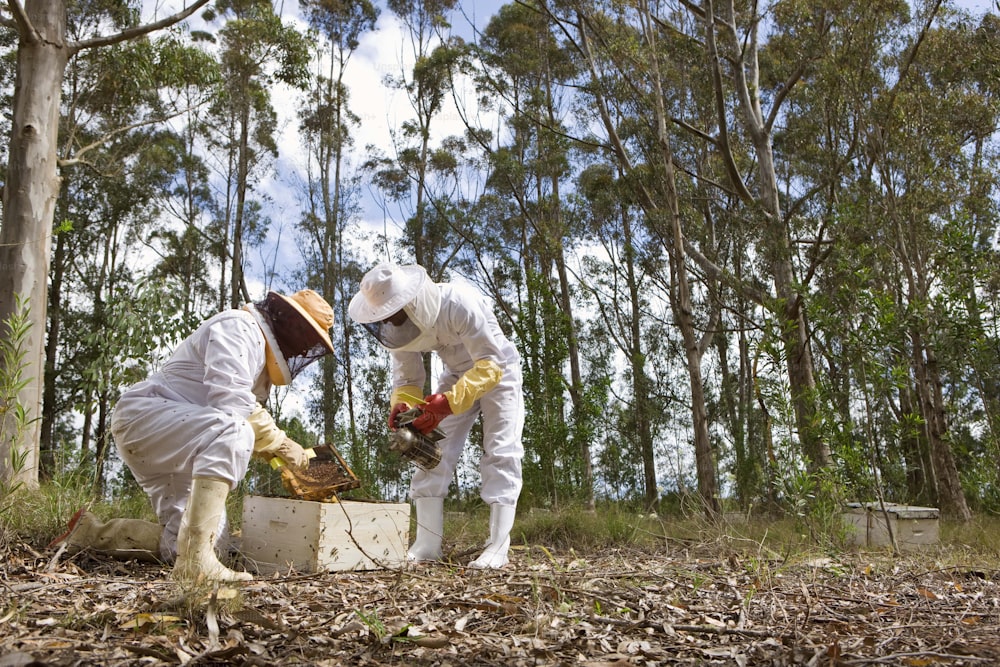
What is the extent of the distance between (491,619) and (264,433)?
1.67 m

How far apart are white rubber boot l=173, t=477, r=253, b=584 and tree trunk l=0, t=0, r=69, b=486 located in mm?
3442

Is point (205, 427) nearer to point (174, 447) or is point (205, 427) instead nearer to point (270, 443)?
point (174, 447)

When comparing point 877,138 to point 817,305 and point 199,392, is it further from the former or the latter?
point 199,392

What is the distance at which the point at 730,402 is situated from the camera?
16984mm

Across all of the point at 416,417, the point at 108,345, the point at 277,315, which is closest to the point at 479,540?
the point at 416,417

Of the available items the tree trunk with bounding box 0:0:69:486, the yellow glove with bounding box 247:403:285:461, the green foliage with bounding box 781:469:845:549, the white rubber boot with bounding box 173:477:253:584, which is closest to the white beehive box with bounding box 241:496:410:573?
the yellow glove with bounding box 247:403:285:461

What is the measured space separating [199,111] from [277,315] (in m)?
19.1

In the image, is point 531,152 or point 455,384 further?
point 531,152

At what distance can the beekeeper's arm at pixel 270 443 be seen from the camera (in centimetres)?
368

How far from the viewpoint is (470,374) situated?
4.09m

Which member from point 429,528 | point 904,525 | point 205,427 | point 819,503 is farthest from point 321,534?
point 904,525

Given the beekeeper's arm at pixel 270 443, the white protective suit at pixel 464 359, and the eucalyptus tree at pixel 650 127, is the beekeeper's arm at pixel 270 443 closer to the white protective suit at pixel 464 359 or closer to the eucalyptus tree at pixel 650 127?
the white protective suit at pixel 464 359

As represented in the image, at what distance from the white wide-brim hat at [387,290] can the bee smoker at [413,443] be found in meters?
0.55

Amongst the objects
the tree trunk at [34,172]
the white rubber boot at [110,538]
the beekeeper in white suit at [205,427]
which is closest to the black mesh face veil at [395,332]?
the beekeeper in white suit at [205,427]
